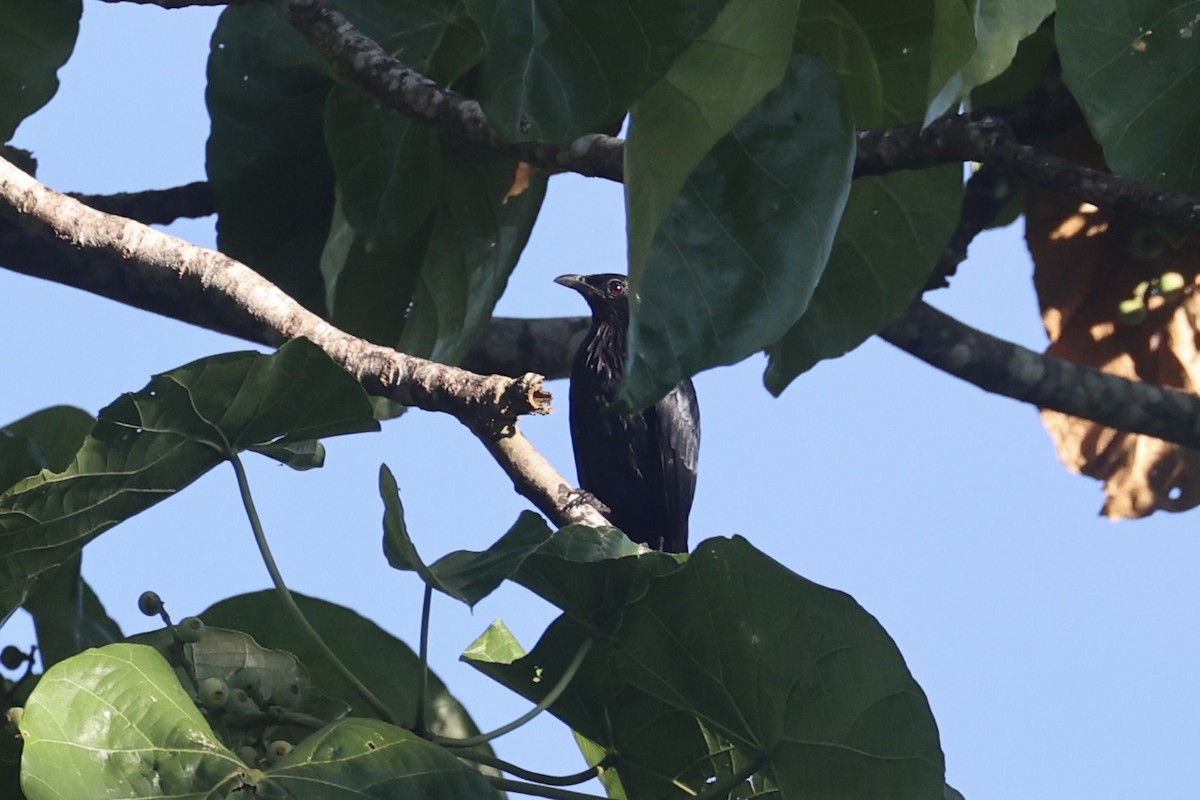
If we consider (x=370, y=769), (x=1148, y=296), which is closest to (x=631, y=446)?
(x=1148, y=296)

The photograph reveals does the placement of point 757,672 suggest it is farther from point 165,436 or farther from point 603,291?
point 603,291

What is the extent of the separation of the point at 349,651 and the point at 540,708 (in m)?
0.38

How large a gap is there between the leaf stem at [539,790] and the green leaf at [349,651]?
355 mm

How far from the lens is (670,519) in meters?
4.79

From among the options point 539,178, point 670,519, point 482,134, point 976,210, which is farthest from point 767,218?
point 670,519

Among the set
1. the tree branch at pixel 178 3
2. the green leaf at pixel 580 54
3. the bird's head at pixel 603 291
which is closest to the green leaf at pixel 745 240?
the green leaf at pixel 580 54

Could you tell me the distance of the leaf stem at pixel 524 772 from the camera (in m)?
1.28

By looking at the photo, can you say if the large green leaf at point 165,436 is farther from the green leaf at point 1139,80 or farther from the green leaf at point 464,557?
the green leaf at point 1139,80

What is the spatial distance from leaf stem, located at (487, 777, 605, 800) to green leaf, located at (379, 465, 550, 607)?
7.0 inches

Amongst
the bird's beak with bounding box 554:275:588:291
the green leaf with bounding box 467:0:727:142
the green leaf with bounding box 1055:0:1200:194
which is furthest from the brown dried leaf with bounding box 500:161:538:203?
the bird's beak with bounding box 554:275:588:291

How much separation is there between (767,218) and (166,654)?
727mm

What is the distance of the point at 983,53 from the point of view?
1040mm

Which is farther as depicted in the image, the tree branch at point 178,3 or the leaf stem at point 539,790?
the tree branch at point 178,3

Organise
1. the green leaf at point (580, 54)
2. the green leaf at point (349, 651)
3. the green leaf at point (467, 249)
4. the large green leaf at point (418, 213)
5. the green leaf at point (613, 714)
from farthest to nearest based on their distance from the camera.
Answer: the green leaf at point (467, 249) → the large green leaf at point (418, 213) → the green leaf at point (349, 651) → the green leaf at point (613, 714) → the green leaf at point (580, 54)
